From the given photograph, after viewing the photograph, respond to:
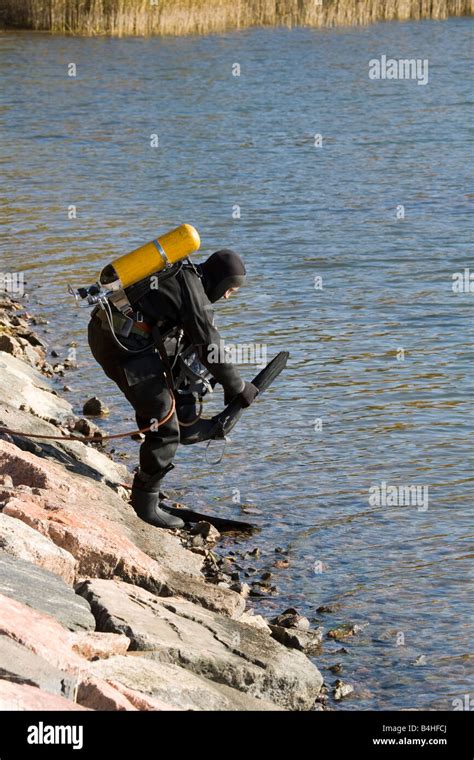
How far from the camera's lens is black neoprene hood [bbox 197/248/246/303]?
283 inches

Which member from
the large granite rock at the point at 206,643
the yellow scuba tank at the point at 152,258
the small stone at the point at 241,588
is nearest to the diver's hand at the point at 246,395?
the yellow scuba tank at the point at 152,258

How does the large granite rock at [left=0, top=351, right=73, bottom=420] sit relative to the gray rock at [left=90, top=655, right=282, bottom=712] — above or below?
above

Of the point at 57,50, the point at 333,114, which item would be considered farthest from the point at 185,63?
the point at 333,114

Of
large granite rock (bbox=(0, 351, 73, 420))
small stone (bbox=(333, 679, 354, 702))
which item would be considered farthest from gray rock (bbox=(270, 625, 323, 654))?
large granite rock (bbox=(0, 351, 73, 420))

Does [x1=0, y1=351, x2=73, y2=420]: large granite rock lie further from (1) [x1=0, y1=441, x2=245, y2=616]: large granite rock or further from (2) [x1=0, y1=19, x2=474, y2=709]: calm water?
(1) [x1=0, y1=441, x2=245, y2=616]: large granite rock

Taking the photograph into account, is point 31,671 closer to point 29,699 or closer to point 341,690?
point 29,699

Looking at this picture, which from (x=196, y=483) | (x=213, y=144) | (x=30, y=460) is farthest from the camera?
(x=213, y=144)

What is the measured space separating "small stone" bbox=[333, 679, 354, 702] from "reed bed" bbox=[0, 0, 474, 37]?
1287 inches

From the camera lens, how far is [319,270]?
14.7m

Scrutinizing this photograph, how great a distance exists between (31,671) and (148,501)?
132 inches

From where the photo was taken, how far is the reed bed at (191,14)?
120ft

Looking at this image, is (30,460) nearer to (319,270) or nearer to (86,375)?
(86,375)

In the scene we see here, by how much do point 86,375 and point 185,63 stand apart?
77.5 feet
